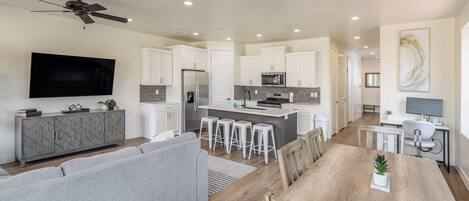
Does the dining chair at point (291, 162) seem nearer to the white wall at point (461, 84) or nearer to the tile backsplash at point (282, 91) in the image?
the white wall at point (461, 84)

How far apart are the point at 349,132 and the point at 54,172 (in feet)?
24.0

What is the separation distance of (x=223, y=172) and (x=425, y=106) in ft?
12.3

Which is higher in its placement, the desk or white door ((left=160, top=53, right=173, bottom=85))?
white door ((left=160, top=53, right=173, bottom=85))

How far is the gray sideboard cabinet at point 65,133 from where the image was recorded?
13.6 ft

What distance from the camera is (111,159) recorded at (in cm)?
200

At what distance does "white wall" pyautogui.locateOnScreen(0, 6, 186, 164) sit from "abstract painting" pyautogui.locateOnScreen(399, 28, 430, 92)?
18.9 ft

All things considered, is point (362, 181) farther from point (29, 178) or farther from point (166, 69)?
point (166, 69)

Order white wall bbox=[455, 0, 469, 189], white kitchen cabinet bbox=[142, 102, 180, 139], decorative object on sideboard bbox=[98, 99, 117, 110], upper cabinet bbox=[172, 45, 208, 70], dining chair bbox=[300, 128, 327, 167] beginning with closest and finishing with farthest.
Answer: dining chair bbox=[300, 128, 327, 167] → white wall bbox=[455, 0, 469, 189] → decorative object on sideboard bbox=[98, 99, 117, 110] → white kitchen cabinet bbox=[142, 102, 180, 139] → upper cabinet bbox=[172, 45, 208, 70]

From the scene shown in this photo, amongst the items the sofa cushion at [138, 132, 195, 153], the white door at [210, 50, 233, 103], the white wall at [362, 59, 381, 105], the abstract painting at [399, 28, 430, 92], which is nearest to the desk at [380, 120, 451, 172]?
the abstract painting at [399, 28, 430, 92]

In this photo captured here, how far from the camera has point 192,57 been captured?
22.3 ft

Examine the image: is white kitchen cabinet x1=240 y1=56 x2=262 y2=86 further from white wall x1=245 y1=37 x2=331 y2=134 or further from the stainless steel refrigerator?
white wall x1=245 y1=37 x2=331 y2=134

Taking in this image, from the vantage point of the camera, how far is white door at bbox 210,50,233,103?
7277 mm

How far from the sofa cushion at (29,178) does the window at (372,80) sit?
1301 centimetres

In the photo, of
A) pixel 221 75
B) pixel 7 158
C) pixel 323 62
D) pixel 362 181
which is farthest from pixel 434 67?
pixel 7 158
